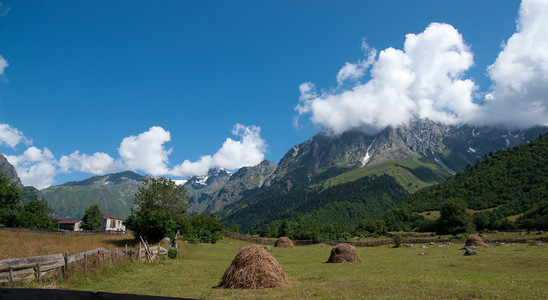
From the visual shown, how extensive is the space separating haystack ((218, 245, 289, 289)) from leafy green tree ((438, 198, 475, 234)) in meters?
91.2

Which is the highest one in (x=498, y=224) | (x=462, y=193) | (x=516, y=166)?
(x=516, y=166)

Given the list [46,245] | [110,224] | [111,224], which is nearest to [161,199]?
[46,245]

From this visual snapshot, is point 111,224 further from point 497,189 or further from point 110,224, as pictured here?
point 497,189

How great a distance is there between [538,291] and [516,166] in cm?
19126

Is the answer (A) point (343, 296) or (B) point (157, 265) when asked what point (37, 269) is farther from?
(A) point (343, 296)

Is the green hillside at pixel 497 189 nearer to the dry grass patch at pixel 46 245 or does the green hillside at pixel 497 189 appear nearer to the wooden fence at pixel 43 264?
the dry grass patch at pixel 46 245

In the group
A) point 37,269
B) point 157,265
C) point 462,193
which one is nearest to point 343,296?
point 37,269

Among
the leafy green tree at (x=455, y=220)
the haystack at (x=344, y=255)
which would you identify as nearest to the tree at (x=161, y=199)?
the haystack at (x=344, y=255)

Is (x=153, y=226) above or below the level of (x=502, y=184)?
below

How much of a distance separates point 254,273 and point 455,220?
9461cm

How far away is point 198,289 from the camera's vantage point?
673 inches

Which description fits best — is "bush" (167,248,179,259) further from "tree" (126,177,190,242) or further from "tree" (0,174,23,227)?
"tree" (0,174,23,227)

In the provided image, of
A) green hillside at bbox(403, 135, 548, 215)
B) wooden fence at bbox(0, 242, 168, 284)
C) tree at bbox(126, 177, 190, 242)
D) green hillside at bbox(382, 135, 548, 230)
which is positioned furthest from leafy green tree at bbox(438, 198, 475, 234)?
wooden fence at bbox(0, 242, 168, 284)

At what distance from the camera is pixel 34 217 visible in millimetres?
96562
